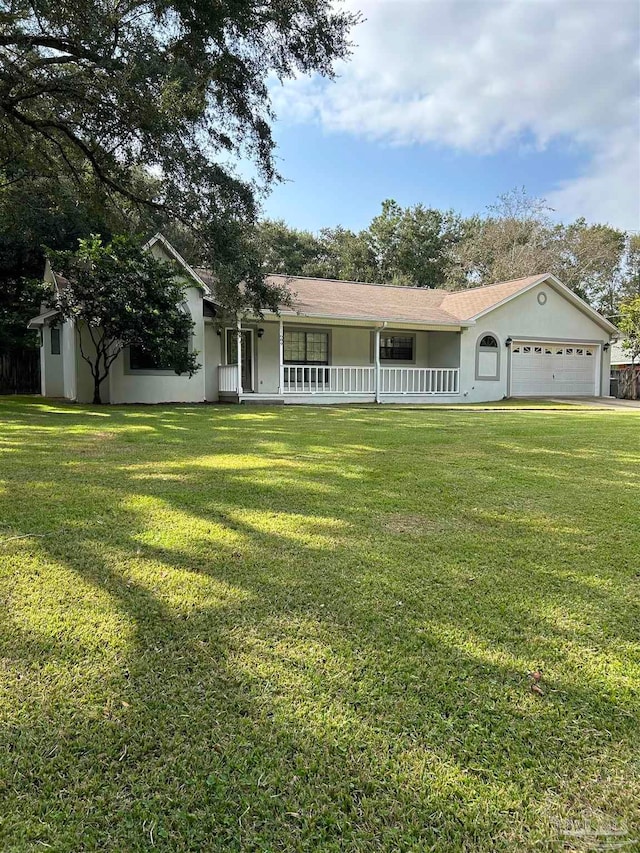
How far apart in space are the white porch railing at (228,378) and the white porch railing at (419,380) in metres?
4.97

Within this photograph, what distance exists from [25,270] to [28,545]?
19589 millimetres

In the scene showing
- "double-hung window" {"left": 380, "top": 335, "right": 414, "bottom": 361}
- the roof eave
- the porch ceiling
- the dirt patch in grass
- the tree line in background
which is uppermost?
the tree line in background

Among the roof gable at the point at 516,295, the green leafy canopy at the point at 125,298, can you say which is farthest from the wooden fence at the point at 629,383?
the green leafy canopy at the point at 125,298

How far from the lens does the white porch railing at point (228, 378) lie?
15.1m

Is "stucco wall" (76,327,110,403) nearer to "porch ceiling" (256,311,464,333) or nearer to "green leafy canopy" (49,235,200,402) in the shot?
"green leafy canopy" (49,235,200,402)

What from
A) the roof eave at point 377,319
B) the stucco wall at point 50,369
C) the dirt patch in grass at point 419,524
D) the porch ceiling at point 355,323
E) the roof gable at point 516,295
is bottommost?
the dirt patch in grass at point 419,524

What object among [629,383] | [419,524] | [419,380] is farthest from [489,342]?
[419,524]

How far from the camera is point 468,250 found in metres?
34.2

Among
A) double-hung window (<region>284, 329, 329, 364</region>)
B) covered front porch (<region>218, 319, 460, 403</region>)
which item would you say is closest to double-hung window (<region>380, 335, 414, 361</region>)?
covered front porch (<region>218, 319, 460, 403</region>)

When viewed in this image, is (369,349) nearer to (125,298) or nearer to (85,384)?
(125,298)

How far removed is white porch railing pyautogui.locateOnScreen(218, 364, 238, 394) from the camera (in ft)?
49.6

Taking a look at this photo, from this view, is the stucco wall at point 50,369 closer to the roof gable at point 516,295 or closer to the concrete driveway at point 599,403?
the roof gable at point 516,295

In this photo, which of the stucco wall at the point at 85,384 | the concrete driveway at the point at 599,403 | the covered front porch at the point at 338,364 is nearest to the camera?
the stucco wall at the point at 85,384

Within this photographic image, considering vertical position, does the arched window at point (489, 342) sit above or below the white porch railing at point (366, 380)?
above
